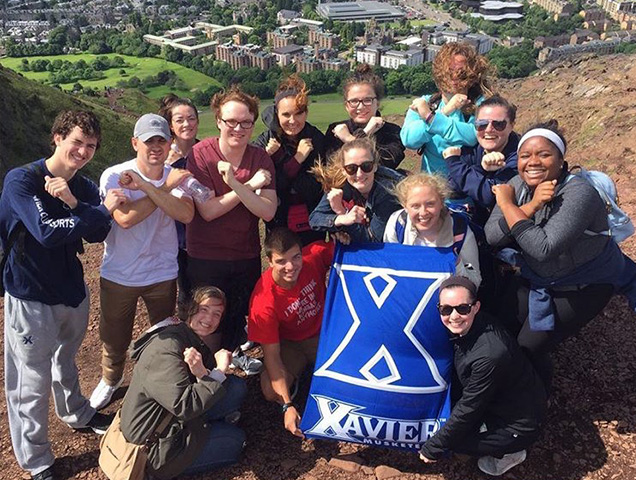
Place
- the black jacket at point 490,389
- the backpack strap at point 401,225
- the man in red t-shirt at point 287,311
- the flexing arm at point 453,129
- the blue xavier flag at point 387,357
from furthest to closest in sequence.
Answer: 1. the flexing arm at point 453,129
2. the man in red t-shirt at point 287,311
3. the backpack strap at point 401,225
4. the blue xavier flag at point 387,357
5. the black jacket at point 490,389

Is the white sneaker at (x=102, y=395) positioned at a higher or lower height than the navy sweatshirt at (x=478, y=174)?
lower

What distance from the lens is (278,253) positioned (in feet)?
18.0

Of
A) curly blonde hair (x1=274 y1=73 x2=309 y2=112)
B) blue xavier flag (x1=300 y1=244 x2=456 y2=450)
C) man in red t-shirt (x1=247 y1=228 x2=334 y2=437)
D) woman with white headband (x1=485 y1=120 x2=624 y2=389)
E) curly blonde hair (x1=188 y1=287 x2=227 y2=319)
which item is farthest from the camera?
curly blonde hair (x1=274 y1=73 x2=309 y2=112)

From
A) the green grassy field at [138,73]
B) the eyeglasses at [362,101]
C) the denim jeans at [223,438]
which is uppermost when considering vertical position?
the eyeglasses at [362,101]

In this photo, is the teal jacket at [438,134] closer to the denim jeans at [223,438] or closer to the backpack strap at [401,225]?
the backpack strap at [401,225]

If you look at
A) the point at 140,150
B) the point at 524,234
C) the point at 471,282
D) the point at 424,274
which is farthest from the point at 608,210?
the point at 140,150

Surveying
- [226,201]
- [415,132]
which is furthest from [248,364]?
[415,132]

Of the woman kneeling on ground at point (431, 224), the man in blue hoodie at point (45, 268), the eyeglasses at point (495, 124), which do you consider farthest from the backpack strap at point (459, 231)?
the man in blue hoodie at point (45, 268)

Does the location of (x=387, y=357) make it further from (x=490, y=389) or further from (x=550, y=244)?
(x=550, y=244)

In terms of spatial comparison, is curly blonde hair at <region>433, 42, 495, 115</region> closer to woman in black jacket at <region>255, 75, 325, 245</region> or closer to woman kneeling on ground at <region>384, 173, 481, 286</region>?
woman kneeling on ground at <region>384, 173, 481, 286</region>

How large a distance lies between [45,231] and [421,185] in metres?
3.32

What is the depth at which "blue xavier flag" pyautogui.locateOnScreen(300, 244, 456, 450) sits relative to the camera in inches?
194

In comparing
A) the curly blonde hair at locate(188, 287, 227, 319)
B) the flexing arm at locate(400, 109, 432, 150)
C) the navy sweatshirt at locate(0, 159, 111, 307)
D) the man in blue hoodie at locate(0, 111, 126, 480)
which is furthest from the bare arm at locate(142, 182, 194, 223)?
the flexing arm at locate(400, 109, 432, 150)

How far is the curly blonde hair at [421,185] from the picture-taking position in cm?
500
